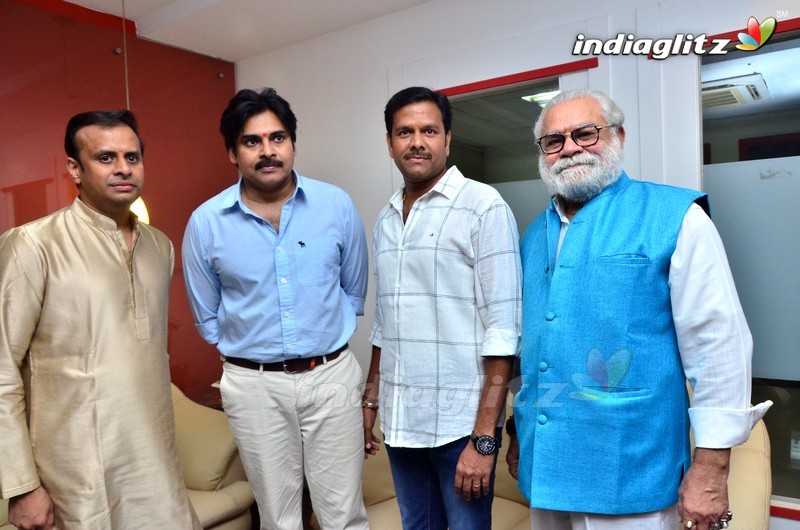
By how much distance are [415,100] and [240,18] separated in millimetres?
1818

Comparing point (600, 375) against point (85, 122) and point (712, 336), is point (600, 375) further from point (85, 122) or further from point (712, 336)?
point (85, 122)

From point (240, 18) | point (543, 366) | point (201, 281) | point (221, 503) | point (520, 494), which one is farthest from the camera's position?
point (240, 18)

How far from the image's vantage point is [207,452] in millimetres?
2484

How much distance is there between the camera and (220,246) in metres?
1.70

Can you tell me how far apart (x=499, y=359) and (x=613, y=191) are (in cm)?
47

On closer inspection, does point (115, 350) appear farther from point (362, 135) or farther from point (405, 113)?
point (362, 135)

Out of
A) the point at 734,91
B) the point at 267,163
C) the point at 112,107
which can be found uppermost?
the point at 112,107

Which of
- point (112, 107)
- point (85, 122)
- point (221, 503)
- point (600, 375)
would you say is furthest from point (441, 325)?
point (112, 107)

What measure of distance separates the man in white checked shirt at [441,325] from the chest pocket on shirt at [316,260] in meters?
0.21

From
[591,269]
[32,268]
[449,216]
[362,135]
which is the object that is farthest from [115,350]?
[362,135]

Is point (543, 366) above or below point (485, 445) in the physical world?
above

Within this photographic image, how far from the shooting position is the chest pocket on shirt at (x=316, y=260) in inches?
67.2

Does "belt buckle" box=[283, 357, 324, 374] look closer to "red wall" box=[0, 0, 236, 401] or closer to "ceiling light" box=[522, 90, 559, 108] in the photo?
"ceiling light" box=[522, 90, 559, 108]

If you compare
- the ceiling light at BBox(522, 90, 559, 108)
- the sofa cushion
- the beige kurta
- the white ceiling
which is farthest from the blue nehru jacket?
the white ceiling
